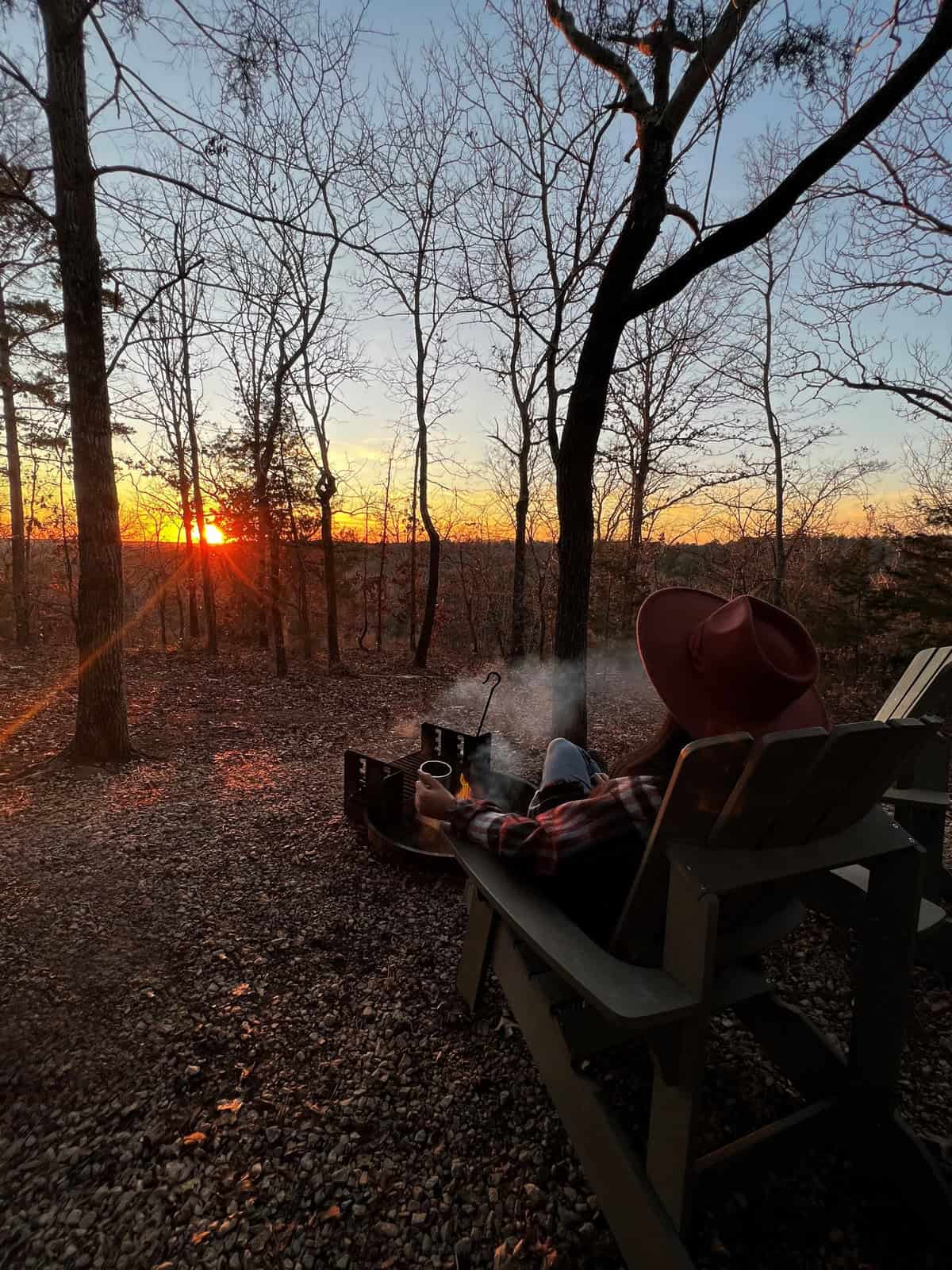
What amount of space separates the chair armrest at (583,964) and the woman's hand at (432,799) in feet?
0.77

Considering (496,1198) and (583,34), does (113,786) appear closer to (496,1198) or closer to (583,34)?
(496,1198)

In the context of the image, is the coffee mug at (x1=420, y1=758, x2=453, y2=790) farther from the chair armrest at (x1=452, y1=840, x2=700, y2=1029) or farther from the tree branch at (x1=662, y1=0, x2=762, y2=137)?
the tree branch at (x1=662, y1=0, x2=762, y2=137)

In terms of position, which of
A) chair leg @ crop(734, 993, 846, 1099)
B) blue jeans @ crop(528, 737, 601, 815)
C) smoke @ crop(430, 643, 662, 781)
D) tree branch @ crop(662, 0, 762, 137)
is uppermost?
tree branch @ crop(662, 0, 762, 137)

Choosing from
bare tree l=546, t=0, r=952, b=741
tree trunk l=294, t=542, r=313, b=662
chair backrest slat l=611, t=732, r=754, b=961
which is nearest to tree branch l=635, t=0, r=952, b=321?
bare tree l=546, t=0, r=952, b=741

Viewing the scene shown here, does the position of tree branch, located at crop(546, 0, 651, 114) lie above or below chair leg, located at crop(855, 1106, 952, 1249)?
above

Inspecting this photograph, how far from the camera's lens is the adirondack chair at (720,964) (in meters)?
1.11

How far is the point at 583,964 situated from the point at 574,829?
33 cm

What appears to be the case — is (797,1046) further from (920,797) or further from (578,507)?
(578,507)

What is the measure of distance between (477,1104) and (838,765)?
1.51 metres

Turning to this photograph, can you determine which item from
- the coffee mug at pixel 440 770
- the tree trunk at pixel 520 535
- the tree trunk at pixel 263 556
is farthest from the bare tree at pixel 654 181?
the tree trunk at pixel 263 556

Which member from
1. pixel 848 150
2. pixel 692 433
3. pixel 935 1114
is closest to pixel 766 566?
pixel 692 433

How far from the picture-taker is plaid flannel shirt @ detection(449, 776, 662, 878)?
138 centimetres

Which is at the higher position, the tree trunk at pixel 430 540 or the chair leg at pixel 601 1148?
the tree trunk at pixel 430 540

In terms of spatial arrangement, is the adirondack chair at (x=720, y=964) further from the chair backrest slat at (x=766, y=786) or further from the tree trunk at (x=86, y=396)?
the tree trunk at (x=86, y=396)
